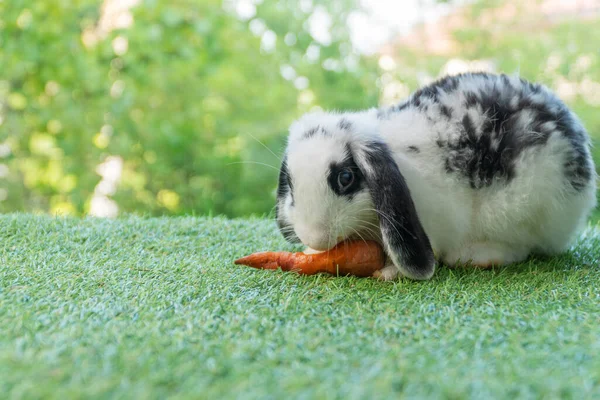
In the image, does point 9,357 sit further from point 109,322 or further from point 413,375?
point 413,375

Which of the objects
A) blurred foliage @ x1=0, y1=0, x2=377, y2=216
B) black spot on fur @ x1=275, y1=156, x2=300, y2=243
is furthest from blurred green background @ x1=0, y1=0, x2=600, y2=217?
black spot on fur @ x1=275, y1=156, x2=300, y2=243

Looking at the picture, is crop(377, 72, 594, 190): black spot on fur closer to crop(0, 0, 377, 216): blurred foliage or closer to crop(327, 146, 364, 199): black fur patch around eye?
crop(327, 146, 364, 199): black fur patch around eye

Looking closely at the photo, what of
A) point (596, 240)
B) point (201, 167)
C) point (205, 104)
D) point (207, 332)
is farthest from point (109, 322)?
point (205, 104)

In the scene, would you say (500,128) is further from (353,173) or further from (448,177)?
(353,173)

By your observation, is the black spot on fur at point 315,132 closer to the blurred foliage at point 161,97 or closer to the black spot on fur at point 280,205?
the black spot on fur at point 280,205

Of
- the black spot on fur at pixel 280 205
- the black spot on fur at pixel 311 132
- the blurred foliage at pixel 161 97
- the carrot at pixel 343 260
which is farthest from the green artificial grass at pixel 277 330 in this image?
the blurred foliage at pixel 161 97

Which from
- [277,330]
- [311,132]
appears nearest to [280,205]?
[311,132]
